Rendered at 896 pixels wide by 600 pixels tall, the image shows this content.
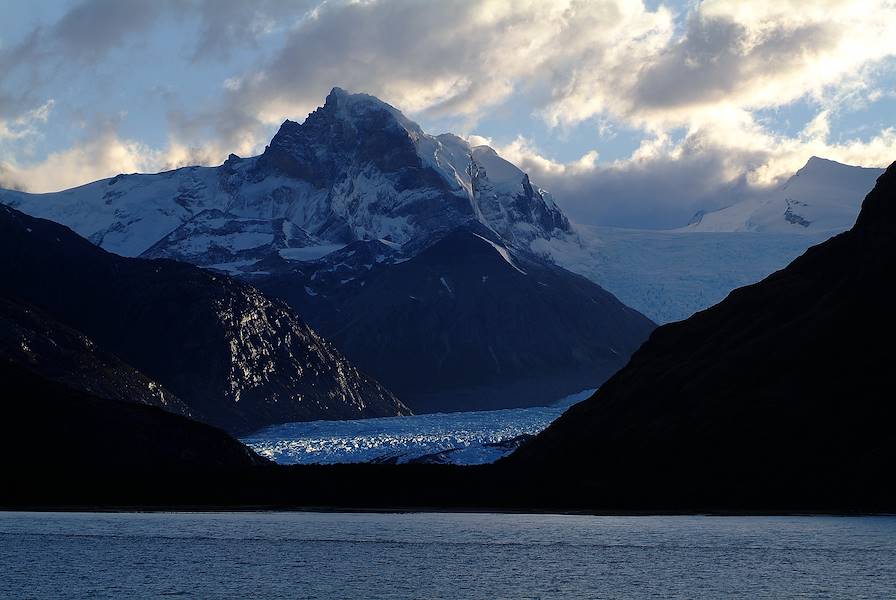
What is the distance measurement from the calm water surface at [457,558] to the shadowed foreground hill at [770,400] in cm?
1019

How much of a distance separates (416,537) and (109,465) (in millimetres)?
71126

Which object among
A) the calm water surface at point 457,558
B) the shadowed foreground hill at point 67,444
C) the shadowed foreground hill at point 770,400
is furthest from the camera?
the shadowed foreground hill at point 67,444

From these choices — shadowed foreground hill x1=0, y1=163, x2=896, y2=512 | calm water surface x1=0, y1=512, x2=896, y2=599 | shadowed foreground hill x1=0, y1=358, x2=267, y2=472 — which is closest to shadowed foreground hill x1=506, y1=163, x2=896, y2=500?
shadowed foreground hill x1=0, y1=163, x2=896, y2=512

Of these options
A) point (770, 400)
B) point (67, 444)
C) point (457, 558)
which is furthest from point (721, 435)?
point (67, 444)

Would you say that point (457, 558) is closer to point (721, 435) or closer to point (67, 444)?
point (721, 435)

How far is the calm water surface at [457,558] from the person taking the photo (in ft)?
292

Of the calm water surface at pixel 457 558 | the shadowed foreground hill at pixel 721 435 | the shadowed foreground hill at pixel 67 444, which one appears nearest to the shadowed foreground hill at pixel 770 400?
the shadowed foreground hill at pixel 721 435

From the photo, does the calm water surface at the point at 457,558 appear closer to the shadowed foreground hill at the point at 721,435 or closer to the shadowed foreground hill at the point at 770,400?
the shadowed foreground hill at the point at 721,435

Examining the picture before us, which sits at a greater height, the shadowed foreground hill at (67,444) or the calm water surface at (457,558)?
the shadowed foreground hill at (67,444)

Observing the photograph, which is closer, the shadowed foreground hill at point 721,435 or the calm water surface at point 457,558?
the calm water surface at point 457,558

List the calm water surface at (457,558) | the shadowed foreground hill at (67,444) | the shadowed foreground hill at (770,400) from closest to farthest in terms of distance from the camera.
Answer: the calm water surface at (457,558) < the shadowed foreground hill at (770,400) < the shadowed foreground hill at (67,444)

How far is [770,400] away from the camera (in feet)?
516

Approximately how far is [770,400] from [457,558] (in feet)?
197

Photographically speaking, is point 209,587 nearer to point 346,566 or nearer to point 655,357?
point 346,566
